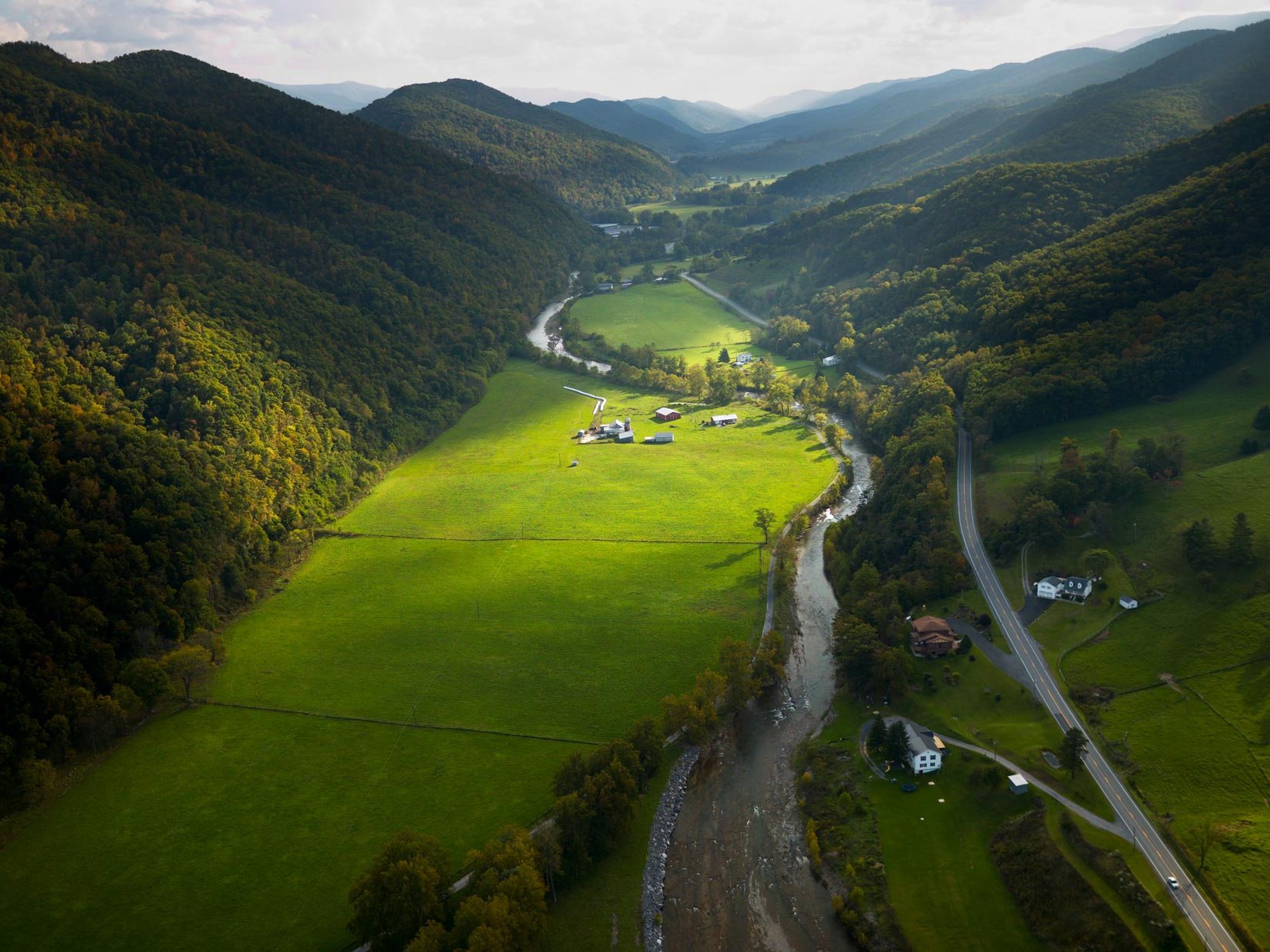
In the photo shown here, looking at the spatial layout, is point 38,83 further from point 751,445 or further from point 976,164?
point 976,164

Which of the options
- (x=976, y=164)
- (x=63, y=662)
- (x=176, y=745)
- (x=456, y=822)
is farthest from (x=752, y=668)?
(x=976, y=164)

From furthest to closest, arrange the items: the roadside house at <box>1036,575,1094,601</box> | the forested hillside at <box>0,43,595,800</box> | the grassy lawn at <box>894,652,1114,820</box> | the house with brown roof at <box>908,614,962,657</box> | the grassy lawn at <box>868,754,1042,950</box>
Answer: the forested hillside at <box>0,43,595,800</box> → the roadside house at <box>1036,575,1094,601</box> → the house with brown roof at <box>908,614,962,657</box> → the grassy lawn at <box>894,652,1114,820</box> → the grassy lawn at <box>868,754,1042,950</box>

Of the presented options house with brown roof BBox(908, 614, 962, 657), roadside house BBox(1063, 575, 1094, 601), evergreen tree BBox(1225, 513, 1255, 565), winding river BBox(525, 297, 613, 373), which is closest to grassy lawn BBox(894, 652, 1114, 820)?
house with brown roof BBox(908, 614, 962, 657)

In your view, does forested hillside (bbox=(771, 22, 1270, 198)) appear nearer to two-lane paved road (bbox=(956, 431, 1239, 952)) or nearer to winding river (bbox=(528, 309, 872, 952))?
two-lane paved road (bbox=(956, 431, 1239, 952))

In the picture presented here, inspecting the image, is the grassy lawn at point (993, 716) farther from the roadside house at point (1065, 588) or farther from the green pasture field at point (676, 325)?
the green pasture field at point (676, 325)

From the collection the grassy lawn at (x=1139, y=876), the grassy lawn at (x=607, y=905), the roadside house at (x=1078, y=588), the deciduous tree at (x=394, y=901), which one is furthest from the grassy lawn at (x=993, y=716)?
the deciduous tree at (x=394, y=901)

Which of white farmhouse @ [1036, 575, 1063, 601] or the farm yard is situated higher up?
white farmhouse @ [1036, 575, 1063, 601]

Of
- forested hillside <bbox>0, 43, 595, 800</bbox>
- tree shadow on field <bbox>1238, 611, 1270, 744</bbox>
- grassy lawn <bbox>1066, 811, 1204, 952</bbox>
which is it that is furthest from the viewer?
forested hillside <bbox>0, 43, 595, 800</bbox>
